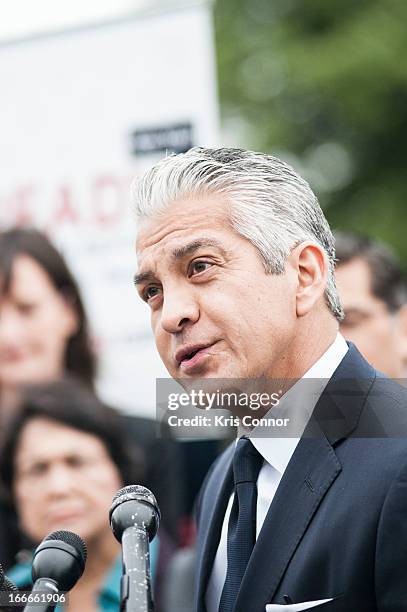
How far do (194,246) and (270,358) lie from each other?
0.34 m

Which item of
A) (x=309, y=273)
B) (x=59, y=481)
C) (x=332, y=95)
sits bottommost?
(x=59, y=481)

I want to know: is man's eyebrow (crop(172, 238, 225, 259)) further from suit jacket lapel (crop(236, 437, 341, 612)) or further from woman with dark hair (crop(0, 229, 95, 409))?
woman with dark hair (crop(0, 229, 95, 409))

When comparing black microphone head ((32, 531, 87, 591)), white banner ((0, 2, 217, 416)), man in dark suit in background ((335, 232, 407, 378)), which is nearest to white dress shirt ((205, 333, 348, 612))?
black microphone head ((32, 531, 87, 591))

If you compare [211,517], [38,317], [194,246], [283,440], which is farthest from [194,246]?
[38,317]

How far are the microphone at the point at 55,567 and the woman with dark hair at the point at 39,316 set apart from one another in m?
3.49

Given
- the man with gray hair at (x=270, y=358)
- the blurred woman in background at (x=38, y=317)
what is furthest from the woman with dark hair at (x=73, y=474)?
the man with gray hair at (x=270, y=358)

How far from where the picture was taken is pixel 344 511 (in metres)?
2.42

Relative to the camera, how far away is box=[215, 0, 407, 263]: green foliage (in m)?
17.3

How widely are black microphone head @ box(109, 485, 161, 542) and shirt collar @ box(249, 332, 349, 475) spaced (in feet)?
1.49

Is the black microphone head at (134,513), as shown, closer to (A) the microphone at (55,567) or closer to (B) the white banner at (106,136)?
(A) the microphone at (55,567)

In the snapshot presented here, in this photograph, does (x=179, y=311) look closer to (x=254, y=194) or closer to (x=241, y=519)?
(x=254, y=194)

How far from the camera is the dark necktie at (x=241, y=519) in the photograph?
259 centimetres

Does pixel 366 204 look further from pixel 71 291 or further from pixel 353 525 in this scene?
pixel 353 525

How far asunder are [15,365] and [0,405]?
343 millimetres
